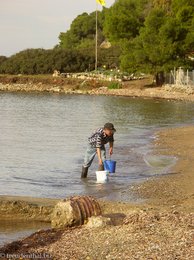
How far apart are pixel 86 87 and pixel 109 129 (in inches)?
2030

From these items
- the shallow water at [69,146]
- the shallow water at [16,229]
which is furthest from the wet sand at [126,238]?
the shallow water at [69,146]

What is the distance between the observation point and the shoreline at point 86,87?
5383cm

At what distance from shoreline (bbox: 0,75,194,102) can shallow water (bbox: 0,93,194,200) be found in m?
5.10

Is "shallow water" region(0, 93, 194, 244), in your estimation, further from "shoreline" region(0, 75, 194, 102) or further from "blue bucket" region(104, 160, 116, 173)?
"shoreline" region(0, 75, 194, 102)

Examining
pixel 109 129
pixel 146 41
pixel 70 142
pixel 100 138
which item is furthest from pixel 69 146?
pixel 146 41

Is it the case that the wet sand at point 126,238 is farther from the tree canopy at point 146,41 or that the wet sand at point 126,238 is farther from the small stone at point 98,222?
the tree canopy at point 146,41

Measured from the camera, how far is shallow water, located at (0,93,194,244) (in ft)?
44.7

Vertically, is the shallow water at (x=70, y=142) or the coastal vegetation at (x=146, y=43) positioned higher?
the coastal vegetation at (x=146, y=43)

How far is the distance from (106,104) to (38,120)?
41.1 ft

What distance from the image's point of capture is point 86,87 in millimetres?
64188

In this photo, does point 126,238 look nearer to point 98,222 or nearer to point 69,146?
point 98,222

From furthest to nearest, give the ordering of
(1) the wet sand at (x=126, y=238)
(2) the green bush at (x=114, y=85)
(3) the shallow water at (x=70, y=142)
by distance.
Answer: (2) the green bush at (x=114, y=85) → (3) the shallow water at (x=70, y=142) → (1) the wet sand at (x=126, y=238)

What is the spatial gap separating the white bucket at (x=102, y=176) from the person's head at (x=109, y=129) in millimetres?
1035

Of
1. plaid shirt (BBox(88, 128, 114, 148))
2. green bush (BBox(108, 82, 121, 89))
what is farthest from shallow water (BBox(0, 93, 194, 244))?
green bush (BBox(108, 82, 121, 89))
